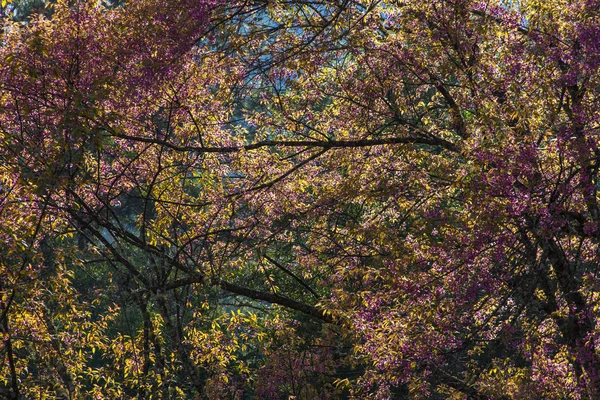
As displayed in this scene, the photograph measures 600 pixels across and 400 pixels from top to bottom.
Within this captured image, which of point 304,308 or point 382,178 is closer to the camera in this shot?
point 382,178

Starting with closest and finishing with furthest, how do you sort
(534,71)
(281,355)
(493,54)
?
(534,71), (493,54), (281,355)

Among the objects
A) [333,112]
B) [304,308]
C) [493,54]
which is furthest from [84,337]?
[493,54]

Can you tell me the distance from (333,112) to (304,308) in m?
2.77

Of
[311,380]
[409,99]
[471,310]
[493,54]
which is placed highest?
[409,99]

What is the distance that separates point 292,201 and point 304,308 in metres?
1.51

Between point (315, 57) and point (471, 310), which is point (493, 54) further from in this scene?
point (471, 310)

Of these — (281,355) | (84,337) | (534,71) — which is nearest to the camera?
(534,71)

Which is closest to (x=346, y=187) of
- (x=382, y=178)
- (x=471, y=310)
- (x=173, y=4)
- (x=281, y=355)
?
(x=382, y=178)

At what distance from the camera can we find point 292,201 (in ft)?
32.4

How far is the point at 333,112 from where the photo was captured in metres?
9.82

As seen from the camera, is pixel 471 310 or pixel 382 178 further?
pixel 382 178

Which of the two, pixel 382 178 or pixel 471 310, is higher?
pixel 382 178

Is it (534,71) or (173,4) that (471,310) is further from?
(173,4)

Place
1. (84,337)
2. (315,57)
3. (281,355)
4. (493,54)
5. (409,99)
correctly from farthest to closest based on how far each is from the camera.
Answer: (281,355) < (84,337) < (409,99) < (315,57) < (493,54)
